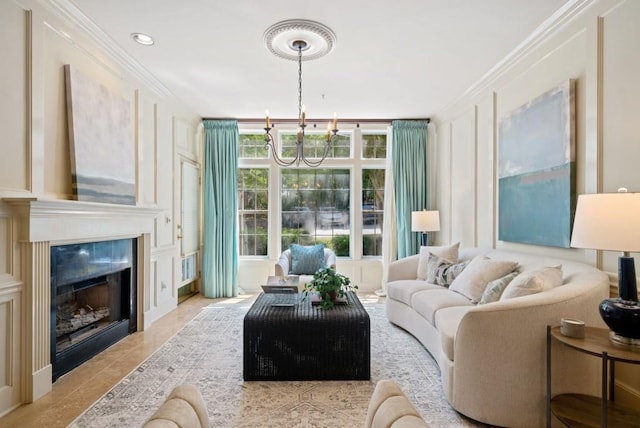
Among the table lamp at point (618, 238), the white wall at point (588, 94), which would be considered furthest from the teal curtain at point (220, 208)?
the table lamp at point (618, 238)

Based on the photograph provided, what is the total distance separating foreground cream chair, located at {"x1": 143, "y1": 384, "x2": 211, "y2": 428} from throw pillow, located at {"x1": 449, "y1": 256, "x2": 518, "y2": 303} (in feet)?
8.63

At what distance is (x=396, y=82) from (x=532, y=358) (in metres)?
3.07

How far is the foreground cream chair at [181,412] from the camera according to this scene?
737mm

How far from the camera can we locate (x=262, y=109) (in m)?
4.93

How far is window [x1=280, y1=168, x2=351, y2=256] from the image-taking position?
570 cm

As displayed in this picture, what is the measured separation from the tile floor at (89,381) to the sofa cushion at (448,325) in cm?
240

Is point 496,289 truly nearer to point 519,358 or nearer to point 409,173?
point 519,358

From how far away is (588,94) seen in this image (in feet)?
7.98

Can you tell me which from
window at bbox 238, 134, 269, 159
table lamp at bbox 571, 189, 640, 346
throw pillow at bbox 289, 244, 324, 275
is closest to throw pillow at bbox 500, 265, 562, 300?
table lamp at bbox 571, 189, 640, 346

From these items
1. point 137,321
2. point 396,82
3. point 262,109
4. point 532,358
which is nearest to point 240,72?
point 262,109

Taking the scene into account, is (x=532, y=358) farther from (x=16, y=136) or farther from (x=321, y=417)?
(x=16, y=136)

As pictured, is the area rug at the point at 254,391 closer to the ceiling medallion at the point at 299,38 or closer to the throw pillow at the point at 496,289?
the throw pillow at the point at 496,289

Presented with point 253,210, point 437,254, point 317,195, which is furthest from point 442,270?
point 253,210

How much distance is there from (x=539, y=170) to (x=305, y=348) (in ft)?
8.03
